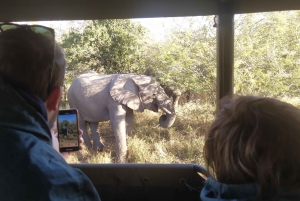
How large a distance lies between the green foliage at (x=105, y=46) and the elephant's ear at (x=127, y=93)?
1.90 ft

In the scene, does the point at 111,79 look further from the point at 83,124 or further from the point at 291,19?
the point at 291,19

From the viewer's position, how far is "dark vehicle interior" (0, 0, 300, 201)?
1125 mm

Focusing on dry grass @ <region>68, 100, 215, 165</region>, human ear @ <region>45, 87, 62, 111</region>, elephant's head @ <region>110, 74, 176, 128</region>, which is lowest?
dry grass @ <region>68, 100, 215, 165</region>

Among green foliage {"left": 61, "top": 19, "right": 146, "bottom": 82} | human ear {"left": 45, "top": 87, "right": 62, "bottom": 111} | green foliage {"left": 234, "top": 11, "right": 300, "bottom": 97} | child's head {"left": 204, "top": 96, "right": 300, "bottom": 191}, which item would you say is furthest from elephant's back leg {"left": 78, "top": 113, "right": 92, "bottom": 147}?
child's head {"left": 204, "top": 96, "right": 300, "bottom": 191}

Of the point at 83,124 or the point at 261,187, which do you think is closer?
the point at 261,187

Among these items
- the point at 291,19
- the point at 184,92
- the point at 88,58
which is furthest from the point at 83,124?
the point at 291,19

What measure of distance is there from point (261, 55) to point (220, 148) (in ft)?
6.15

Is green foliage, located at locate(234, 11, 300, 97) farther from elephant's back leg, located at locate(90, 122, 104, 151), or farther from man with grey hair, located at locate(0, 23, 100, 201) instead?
man with grey hair, located at locate(0, 23, 100, 201)

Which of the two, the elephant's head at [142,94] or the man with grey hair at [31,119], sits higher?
the man with grey hair at [31,119]

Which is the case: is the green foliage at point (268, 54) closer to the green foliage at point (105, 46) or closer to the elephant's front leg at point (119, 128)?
the green foliage at point (105, 46)

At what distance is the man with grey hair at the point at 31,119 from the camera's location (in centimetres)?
52

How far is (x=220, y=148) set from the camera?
2.08 feet

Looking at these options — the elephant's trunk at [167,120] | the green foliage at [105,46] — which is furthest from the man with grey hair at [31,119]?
the elephant's trunk at [167,120]

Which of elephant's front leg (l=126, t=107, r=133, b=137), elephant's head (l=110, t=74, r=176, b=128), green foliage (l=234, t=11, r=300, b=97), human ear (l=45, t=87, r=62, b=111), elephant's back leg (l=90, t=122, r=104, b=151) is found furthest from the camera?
elephant's front leg (l=126, t=107, r=133, b=137)
